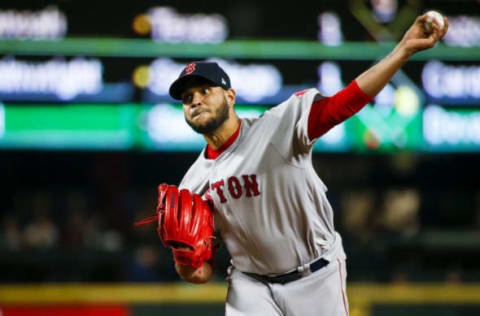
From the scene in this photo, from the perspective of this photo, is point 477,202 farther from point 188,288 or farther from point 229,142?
point 229,142

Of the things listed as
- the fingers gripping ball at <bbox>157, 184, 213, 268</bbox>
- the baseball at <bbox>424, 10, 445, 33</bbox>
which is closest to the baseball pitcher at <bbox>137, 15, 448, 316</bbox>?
the fingers gripping ball at <bbox>157, 184, 213, 268</bbox>

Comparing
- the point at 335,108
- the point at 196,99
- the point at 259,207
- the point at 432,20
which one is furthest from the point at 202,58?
the point at 432,20

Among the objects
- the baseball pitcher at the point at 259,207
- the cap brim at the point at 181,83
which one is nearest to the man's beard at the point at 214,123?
the baseball pitcher at the point at 259,207

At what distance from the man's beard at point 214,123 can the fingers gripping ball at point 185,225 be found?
9.0 inches

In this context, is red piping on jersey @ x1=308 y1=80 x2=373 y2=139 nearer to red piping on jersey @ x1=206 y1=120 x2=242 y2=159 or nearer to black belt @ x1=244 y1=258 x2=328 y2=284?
red piping on jersey @ x1=206 y1=120 x2=242 y2=159

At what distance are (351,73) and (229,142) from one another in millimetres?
2942

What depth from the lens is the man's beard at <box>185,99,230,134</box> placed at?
7.93ft

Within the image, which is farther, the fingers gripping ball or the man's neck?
the man's neck

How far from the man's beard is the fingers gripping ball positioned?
23cm

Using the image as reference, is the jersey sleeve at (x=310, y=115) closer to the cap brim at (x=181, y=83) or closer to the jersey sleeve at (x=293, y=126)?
the jersey sleeve at (x=293, y=126)

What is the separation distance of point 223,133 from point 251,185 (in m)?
0.23

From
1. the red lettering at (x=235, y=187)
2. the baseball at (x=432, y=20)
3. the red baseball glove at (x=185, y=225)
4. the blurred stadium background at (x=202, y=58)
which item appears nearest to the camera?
the baseball at (x=432, y=20)

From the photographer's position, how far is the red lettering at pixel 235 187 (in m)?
2.45

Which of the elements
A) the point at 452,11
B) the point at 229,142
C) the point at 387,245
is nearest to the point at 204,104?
the point at 229,142
